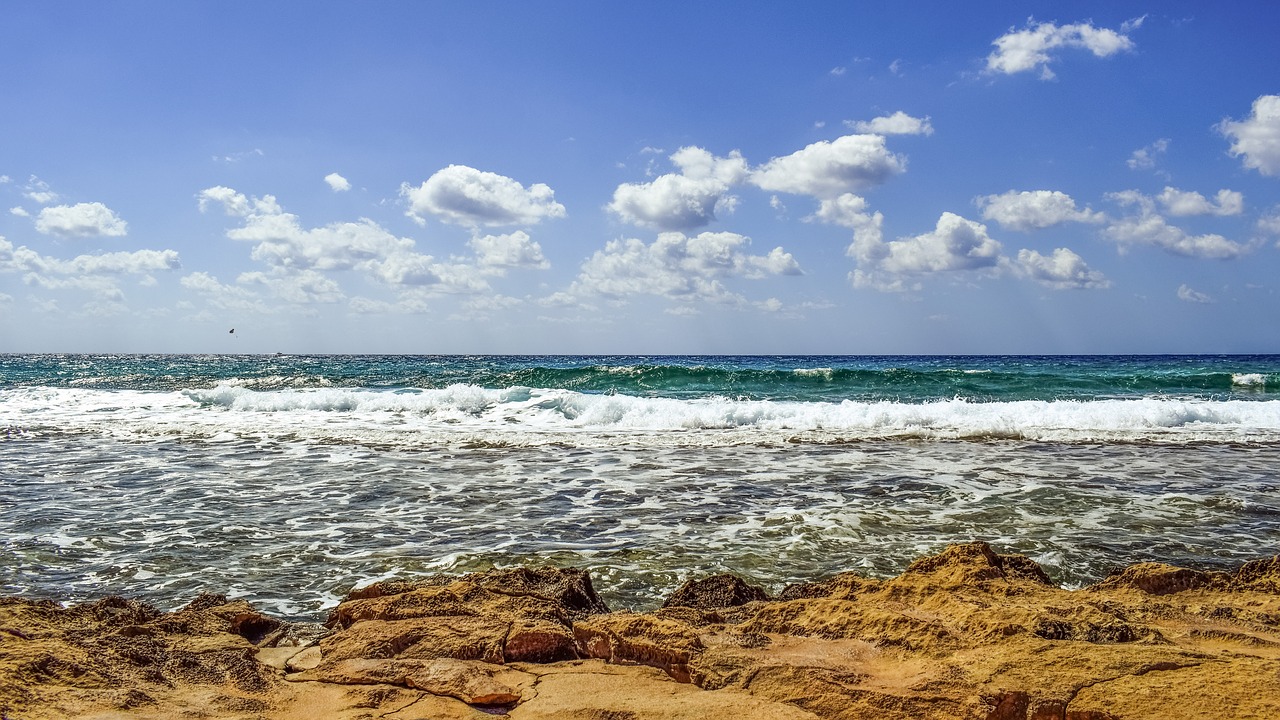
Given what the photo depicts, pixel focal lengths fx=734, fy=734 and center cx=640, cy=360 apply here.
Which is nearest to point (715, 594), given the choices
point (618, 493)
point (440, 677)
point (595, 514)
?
point (440, 677)

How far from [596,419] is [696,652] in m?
12.4

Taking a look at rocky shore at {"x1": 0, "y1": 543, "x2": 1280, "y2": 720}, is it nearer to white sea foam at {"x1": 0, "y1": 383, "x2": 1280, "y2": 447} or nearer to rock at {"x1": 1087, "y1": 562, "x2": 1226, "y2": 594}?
rock at {"x1": 1087, "y1": 562, "x2": 1226, "y2": 594}

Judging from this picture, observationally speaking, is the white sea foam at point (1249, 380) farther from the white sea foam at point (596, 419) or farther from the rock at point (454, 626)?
the rock at point (454, 626)

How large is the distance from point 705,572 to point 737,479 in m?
3.55

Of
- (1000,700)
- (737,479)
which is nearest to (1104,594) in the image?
(1000,700)

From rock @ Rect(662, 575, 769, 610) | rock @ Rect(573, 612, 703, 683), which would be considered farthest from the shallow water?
rock @ Rect(573, 612, 703, 683)

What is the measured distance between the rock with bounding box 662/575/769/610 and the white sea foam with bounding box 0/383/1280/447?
24.2ft

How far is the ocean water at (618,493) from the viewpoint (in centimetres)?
488

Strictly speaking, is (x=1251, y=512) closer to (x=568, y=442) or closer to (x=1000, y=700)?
(x=1000, y=700)

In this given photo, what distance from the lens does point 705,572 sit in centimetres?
467

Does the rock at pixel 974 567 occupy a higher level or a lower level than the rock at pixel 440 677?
higher

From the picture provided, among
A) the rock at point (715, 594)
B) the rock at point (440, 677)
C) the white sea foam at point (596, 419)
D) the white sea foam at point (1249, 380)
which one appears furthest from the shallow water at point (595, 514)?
the white sea foam at point (1249, 380)

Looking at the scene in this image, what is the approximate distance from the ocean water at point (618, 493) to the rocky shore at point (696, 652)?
0.73 metres

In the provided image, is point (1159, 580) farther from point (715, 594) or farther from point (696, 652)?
point (696, 652)
